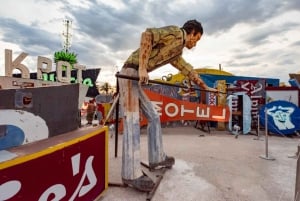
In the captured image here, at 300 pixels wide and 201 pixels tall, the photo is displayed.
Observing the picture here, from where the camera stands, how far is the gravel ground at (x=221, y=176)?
245 centimetres

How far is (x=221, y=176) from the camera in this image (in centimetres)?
306

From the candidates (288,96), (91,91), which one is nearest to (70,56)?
(91,91)

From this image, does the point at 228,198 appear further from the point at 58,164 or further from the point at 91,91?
the point at 91,91

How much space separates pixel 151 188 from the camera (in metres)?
2.52

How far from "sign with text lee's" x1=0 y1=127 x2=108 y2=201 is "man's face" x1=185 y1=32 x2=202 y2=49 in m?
1.37

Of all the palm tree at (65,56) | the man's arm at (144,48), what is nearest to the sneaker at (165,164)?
the man's arm at (144,48)

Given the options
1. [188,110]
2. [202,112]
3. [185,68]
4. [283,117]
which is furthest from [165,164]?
[283,117]

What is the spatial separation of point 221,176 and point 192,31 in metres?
1.78

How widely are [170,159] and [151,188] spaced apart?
2.71 feet

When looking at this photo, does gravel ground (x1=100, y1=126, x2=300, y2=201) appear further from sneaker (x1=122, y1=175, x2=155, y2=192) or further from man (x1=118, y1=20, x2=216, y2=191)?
man (x1=118, y1=20, x2=216, y2=191)

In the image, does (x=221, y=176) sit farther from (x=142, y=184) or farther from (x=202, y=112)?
(x=202, y=112)

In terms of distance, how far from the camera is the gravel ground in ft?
8.04

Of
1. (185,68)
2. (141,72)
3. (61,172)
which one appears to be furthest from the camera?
(185,68)

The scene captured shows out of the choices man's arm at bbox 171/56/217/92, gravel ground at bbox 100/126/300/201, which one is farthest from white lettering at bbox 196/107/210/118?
man's arm at bbox 171/56/217/92
